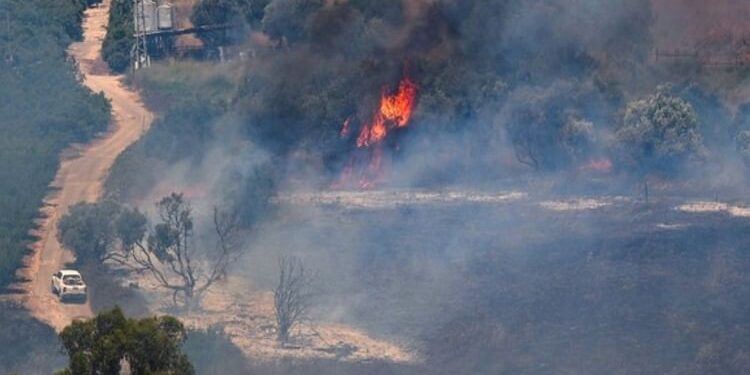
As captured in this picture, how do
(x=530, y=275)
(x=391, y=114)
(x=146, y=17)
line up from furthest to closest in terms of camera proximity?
(x=146, y=17) → (x=391, y=114) → (x=530, y=275)

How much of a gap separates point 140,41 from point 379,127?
2940 centimetres

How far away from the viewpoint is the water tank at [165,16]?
102688mm

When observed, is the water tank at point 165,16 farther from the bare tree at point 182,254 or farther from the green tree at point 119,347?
the green tree at point 119,347

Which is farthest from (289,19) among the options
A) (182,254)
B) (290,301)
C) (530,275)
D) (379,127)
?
(290,301)

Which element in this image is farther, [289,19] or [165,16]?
[165,16]

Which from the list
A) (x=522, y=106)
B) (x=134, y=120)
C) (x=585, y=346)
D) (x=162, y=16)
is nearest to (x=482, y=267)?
(x=585, y=346)

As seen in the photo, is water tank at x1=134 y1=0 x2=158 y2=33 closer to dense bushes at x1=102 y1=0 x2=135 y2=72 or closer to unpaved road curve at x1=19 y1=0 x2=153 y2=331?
dense bushes at x1=102 y1=0 x2=135 y2=72

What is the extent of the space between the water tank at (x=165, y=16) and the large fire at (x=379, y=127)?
2703cm

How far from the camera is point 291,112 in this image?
7925 cm

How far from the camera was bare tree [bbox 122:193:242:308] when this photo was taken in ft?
196

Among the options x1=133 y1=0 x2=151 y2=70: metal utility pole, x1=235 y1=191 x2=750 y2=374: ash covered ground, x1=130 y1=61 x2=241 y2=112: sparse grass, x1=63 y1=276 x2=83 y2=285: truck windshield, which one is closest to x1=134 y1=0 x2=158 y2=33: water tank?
x1=133 y1=0 x2=151 y2=70: metal utility pole

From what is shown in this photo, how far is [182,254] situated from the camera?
63.8m

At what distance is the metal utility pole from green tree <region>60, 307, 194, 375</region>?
62880 mm

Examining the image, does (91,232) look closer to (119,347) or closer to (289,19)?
(289,19)
